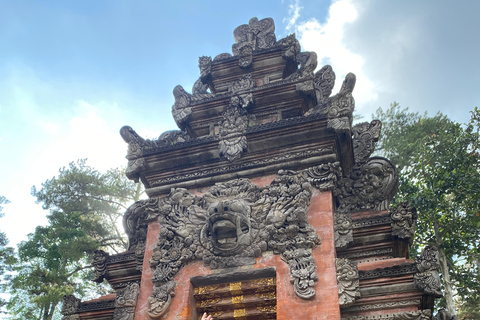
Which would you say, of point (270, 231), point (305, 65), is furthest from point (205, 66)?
point (270, 231)

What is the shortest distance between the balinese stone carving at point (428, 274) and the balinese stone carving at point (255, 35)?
8.36m

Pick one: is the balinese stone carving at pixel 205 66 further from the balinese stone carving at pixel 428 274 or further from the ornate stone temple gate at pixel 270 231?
the balinese stone carving at pixel 428 274

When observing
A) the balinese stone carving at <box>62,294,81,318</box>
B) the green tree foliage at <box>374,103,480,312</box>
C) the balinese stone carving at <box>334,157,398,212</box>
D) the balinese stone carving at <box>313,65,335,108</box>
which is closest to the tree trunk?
the green tree foliage at <box>374,103,480,312</box>

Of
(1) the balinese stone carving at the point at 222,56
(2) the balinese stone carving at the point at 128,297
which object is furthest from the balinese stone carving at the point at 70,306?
(1) the balinese stone carving at the point at 222,56

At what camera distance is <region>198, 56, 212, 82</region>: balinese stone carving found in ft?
44.5

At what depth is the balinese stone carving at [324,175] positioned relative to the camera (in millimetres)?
8641

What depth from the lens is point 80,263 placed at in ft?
77.5

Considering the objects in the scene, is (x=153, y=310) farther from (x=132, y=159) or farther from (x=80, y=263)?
(x=80, y=263)

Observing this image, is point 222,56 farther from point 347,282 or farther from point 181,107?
point 347,282

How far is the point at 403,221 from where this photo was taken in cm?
816

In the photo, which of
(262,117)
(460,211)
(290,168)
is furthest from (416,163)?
(290,168)

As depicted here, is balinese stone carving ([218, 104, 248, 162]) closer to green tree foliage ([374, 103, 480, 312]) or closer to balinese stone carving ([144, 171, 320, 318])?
balinese stone carving ([144, 171, 320, 318])

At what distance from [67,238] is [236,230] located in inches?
600

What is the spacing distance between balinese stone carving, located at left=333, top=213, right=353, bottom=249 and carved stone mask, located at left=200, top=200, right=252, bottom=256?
1535 mm
